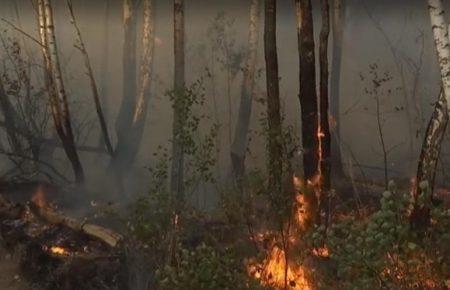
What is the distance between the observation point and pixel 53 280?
23.0ft

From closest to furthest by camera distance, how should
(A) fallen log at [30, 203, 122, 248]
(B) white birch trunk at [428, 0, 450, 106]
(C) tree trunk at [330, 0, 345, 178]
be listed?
(B) white birch trunk at [428, 0, 450, 106], (A) fallen log at [30, 203, 122, 248], (C) tree trunk at [330, 0, 345, 178]

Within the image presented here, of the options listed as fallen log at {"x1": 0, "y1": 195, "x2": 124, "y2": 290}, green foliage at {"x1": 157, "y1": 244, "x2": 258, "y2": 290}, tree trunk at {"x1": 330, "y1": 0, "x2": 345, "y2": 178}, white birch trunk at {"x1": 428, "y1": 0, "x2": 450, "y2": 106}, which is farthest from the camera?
→ tree trunk at {"x1": 330, "y1": 0, "x2": 345, "y2": 178}

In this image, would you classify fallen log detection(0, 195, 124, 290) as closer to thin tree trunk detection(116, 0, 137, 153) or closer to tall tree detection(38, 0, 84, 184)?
tall tree detection(38, 0, 84, 184)

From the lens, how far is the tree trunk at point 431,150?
671 centimetres

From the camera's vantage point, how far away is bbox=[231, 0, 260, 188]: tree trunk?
11867 mm

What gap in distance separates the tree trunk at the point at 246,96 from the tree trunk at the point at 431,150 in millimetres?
5112

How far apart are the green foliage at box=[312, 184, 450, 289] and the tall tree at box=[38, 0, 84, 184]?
23.5 feet

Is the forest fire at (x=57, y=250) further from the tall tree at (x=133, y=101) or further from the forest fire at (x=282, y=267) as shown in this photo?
the tall tree at (x=133, y=101)

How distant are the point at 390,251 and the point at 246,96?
25.2 feet

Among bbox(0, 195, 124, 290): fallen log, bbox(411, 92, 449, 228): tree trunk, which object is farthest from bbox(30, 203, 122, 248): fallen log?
bbox(411, 92, 449, 228): tree trunk

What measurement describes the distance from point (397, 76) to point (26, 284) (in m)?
8.24

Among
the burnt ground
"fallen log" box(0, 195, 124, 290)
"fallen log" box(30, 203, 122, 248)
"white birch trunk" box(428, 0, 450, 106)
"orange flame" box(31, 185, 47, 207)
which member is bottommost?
the burnt ground

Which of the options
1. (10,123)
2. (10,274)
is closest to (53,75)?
(10,123)

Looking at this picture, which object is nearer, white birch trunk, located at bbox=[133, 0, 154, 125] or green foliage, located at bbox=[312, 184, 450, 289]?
green foliage, located at bbox=[312, 184, 450, 289]
